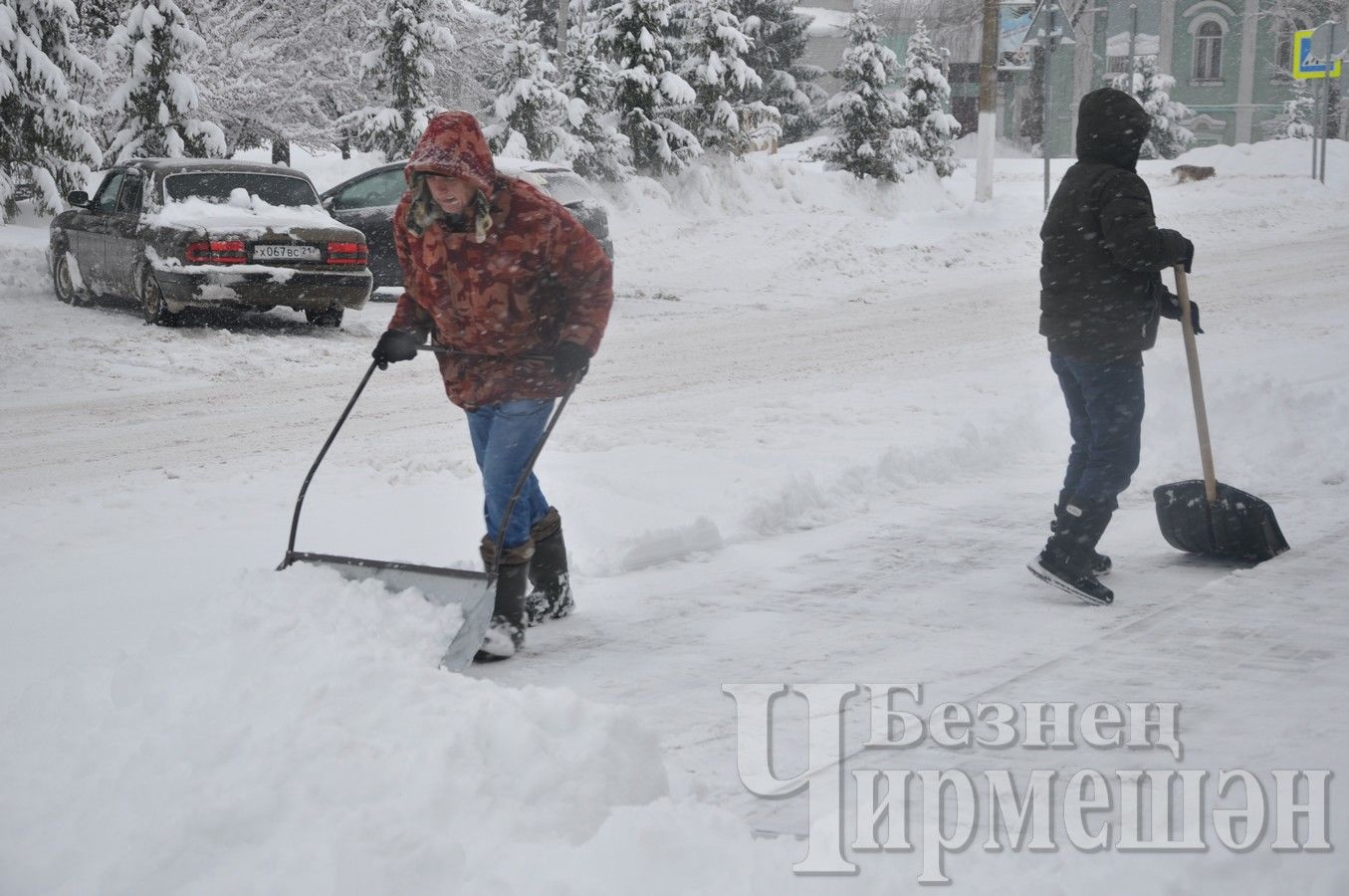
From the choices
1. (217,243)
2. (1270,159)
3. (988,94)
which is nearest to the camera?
(217,243)

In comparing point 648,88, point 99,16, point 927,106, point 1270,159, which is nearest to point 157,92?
point 99,16

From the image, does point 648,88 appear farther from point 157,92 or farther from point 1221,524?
point 1221,524

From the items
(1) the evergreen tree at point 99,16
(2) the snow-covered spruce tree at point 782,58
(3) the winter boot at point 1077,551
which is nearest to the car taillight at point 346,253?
(3) the winter boot at point 1077,551

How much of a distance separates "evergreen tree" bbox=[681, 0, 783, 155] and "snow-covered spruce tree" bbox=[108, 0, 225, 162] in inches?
388

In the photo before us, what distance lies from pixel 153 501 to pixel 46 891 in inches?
153

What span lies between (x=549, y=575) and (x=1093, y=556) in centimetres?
214

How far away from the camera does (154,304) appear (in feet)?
38.7

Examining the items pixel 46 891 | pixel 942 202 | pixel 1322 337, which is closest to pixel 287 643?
pixel 46 891

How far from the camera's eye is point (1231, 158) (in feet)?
109

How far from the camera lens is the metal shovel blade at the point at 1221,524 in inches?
216

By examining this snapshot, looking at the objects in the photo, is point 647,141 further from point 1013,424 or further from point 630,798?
point 630,798

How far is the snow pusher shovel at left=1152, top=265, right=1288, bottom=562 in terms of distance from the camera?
5.47 metres

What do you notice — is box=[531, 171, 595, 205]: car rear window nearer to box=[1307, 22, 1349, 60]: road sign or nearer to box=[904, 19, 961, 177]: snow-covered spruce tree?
box=[904, 19, 961, 177]: snow-covered spruce tree

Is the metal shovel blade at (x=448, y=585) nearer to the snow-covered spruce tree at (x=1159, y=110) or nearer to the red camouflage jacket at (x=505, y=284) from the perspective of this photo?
the red camouflage jacket at (x=505, y=284)
